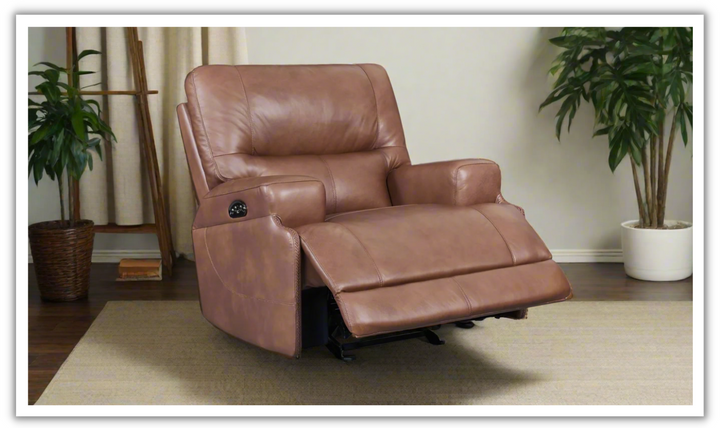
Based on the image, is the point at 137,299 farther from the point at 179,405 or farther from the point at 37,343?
the point at 179,405

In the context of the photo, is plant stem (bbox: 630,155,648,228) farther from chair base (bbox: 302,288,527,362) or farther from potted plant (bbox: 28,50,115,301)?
potted plant (bbox: 28,50,115,301)

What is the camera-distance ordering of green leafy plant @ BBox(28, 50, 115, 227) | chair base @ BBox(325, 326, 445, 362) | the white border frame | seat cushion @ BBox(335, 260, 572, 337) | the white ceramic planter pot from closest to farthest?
the white border frame → seat cushion @ BBox(335, 260, 572, 337) → chair base @ BBox(325, 326, 445, 362) → green leafy plant @ BBox(28, 50, 115, 227) → the white ceramic planter pot

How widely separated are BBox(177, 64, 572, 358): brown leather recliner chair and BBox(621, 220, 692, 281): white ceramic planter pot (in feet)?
3.85

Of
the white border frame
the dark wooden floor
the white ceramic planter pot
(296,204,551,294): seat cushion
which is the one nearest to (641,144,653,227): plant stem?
the white ceramic planter pot

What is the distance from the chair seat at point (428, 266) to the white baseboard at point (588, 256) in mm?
1584

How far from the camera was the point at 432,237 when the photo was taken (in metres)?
1.72

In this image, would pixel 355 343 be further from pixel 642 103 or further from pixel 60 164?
pixel 642 103

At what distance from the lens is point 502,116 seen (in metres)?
3.29

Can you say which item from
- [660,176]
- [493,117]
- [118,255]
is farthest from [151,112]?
[660,176]

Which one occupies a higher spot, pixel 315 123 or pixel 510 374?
pixel 315 123

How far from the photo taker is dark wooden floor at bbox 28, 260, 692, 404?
82.9 inches

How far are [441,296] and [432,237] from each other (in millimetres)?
161
